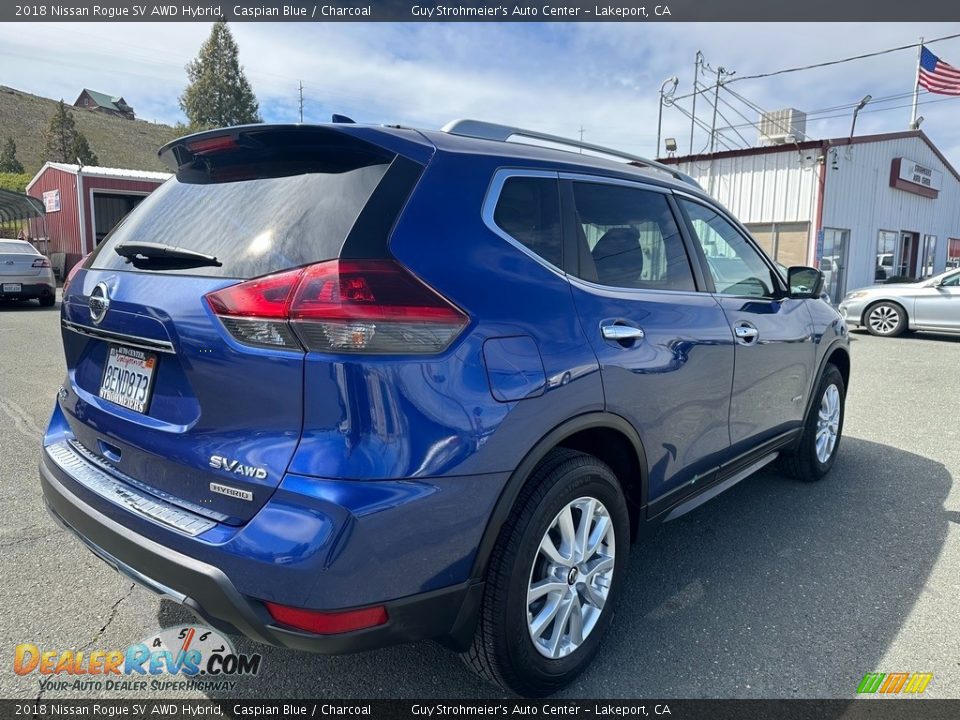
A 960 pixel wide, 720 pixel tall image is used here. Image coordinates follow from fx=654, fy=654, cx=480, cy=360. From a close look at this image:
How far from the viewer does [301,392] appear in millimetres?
1692

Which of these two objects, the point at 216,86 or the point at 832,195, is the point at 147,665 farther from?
the point at 216,86

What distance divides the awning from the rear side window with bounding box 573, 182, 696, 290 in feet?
83.9

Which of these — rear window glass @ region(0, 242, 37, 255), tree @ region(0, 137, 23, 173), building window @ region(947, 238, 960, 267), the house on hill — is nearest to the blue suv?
rear window glass @ region(0, 242, 37, 255)

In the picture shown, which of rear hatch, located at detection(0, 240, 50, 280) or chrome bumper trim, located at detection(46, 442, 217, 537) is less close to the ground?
rear hatch, located at detection(0, 240, 50, 280)

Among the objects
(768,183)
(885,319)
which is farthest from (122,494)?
(768,183)

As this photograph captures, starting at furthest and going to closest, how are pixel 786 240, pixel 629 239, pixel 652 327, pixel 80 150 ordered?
pixel 80 150
pixel 786 240
pixel 629 239
pixel 652 327

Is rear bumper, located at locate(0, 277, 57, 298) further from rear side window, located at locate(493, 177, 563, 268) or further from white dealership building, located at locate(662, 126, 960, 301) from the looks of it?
white dealership building, located at locate(662, 126, 960, 301)

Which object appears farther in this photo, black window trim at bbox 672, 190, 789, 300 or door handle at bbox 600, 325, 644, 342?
black window trim at bbox 672, 190, 789, 300

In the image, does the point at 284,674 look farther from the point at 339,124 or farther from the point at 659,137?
the point at 659,137

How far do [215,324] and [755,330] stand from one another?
2.60 metres

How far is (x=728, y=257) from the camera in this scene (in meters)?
3.49

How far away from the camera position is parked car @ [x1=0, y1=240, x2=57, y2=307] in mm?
13188

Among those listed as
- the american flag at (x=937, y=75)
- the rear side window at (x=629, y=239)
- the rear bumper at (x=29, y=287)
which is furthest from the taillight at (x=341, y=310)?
the american flag at (x=937, y=75)

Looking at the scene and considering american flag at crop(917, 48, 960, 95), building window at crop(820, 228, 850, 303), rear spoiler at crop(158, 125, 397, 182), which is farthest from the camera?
american flag at crop(917, 48, 960, 95)
